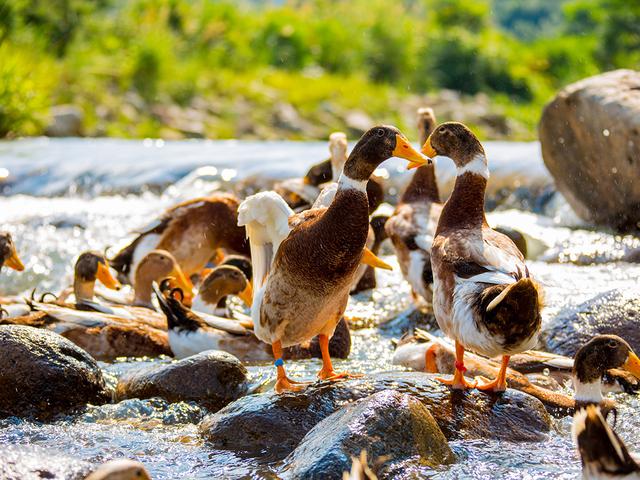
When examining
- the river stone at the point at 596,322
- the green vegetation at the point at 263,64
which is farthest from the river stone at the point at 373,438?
the green vegetation at the point at 263,64

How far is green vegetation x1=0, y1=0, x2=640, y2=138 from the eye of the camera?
2486 centimetres

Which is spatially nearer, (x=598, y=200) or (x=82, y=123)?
(x=598, y=200)

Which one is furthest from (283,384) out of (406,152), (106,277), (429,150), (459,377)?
(106,277)

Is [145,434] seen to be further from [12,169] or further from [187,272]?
[12,169]

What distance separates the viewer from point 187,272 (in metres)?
9.42

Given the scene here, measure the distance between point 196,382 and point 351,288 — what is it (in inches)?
42.6

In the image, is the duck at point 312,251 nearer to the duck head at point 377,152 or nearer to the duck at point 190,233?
the duck head at point 377,152

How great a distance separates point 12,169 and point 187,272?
821cm

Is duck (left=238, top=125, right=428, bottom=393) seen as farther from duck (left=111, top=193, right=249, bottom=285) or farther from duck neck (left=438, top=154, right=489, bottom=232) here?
duck (left=111, top=193, right=249, bottom=285)

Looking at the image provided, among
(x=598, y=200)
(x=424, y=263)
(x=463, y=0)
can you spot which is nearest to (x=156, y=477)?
(x=424, y=263)

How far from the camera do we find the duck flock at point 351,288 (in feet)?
15.5

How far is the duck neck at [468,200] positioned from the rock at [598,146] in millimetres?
5032

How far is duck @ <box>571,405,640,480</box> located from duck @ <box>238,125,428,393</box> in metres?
1.90

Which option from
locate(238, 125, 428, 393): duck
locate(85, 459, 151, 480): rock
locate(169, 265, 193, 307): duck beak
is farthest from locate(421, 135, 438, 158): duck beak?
locate(169, 265, 193, 307): duck beak
